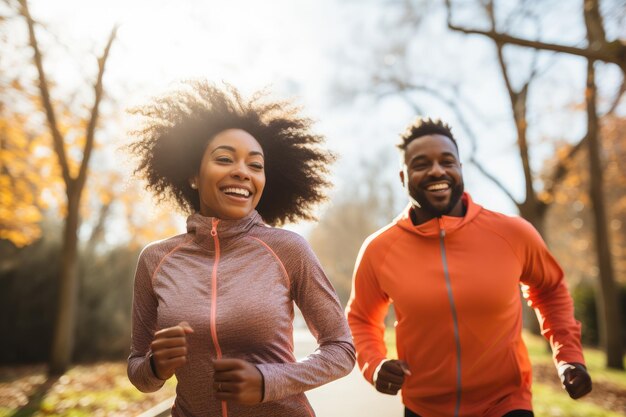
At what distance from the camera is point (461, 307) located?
10.4 ft

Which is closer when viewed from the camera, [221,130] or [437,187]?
[221,130]

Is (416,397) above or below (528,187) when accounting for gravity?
above

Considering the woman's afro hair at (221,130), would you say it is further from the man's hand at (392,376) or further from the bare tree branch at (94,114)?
the bare tree branch at (94,114)

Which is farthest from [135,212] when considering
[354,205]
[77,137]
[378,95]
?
[354,205]

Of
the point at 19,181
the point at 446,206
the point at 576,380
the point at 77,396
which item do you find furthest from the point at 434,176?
the point at 19,181

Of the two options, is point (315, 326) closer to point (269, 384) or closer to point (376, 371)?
point (269, 384)

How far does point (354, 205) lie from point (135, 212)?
23.3 meters

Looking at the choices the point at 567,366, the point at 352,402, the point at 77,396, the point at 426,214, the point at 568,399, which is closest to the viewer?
the point at 567,366

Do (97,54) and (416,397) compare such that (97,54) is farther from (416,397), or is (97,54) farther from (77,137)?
(416,397)

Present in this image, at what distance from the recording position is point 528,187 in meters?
13.8

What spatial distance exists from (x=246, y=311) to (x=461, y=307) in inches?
55.2

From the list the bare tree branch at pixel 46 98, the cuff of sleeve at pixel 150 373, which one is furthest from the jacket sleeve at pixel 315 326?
the bare tree branch at pixel 46 98

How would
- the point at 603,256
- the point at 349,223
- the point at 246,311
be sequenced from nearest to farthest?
the point at 246,311, the point at 603,256, the point at 349,223

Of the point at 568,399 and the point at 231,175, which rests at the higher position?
the point at 231,175
